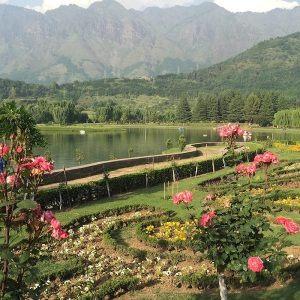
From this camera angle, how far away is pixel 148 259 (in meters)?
16.3

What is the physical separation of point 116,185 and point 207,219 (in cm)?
2331

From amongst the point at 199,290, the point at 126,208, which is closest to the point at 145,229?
the point at 126,208

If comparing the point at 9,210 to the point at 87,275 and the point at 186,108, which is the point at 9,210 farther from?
the point at 186,108

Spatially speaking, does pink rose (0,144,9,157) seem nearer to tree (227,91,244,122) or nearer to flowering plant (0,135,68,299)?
flowering plant (0,135,68,299)

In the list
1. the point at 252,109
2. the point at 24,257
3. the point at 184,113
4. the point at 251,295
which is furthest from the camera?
the point at 184,113

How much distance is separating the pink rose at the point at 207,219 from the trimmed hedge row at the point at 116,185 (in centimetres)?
1220

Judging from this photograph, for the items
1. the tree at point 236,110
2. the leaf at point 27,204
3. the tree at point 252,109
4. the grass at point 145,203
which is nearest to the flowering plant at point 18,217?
the leaf at point 27,204

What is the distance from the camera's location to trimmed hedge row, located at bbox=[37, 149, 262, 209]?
2655cm

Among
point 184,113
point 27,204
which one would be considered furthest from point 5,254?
point 184,113

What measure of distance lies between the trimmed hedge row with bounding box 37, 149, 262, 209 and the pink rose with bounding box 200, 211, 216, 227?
1220cm

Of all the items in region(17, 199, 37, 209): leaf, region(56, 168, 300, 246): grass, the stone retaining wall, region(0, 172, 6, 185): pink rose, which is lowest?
region(56, 168, 300, 246): grass

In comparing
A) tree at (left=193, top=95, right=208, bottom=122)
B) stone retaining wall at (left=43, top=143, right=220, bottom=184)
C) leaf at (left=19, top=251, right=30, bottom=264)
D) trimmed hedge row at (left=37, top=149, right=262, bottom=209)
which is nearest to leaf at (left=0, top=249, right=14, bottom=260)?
leaf at (left=19, top=251, right=30, bottom=264)

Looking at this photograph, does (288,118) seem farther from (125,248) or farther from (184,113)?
(125,248)

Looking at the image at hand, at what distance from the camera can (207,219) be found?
8.90 metres
